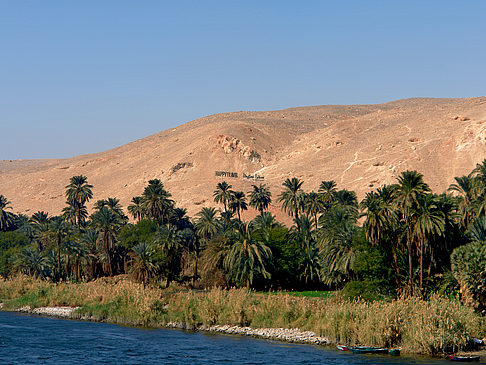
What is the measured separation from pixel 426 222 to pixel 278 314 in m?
14.7

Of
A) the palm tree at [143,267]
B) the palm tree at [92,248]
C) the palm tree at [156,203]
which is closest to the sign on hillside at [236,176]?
the palm tree at [156,203]

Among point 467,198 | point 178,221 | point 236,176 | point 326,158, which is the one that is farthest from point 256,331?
point 326,158

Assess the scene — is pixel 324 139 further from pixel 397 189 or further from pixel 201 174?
pixel 397 189

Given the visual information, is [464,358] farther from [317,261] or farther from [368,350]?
[317,261]

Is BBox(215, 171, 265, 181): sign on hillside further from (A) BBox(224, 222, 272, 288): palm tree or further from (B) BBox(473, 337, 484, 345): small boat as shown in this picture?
(B) BBox(473, 337, 484, 345): small boat

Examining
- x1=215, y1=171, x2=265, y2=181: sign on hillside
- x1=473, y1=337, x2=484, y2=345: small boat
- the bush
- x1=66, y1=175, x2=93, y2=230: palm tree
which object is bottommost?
x1=473, y1=337, x2=484, y2=345: small boat

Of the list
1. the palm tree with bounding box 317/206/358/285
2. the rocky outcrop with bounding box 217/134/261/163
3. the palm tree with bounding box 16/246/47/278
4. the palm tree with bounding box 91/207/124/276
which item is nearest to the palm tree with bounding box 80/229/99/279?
the palm tree with bounding box 91/207/124/276

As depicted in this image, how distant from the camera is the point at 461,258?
163ft

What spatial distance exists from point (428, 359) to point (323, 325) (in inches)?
348

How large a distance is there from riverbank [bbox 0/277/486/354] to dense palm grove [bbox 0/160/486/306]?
6.30 m

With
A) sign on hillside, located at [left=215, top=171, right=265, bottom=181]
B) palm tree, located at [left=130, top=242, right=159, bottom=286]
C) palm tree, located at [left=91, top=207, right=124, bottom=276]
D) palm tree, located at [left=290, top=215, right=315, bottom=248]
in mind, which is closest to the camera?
palm tree, located at [left=130, top=242, right=159, bottom=286]

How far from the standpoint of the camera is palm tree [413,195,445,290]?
5458 centimetres

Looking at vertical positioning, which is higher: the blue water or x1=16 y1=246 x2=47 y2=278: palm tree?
x1=16 y1=246 x2=47 y2=278: palm tree

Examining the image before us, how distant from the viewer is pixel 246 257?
70688 mm
